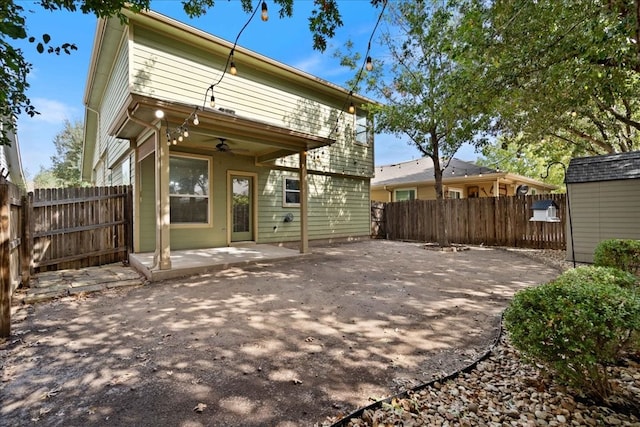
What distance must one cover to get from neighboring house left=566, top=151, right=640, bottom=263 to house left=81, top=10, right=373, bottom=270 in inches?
240

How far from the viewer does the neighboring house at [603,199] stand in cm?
642

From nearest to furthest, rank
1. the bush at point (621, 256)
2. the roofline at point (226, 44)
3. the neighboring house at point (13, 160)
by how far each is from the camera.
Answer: the bush at point (621, 256) < the roofline at point (226, 44) < the neighboring house at point (13, 160)

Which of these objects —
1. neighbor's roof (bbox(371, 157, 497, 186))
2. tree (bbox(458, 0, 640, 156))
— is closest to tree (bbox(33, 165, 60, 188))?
neighbor's roof (bbox(371, 157, 497, 186))

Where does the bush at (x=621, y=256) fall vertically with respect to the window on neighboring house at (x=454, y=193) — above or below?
below

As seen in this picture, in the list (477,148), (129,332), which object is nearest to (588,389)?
(129,332)

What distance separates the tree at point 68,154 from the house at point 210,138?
23557 millimetres

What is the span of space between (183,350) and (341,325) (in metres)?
1.64

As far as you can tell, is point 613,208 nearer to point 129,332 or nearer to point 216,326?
point 216,326

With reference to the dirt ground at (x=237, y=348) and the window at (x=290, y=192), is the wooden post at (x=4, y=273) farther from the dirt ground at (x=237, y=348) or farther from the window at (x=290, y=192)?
the window at (x=290, y=192)

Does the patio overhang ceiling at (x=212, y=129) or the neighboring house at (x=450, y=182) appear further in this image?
the neighboring house at (x=450, y=182)

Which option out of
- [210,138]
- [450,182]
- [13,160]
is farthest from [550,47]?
[13,160]

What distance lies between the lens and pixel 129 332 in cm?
316

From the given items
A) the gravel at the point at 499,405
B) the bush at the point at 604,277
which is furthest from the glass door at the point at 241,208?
the bush at the point at 604,277

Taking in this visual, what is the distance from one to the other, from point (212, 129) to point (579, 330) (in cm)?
594
